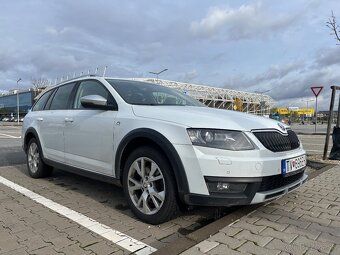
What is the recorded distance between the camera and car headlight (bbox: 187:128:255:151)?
336 cm

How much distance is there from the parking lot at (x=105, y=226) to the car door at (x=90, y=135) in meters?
0.53

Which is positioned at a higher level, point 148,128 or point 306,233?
point 148,128

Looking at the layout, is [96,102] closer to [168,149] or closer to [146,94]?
[146,94]

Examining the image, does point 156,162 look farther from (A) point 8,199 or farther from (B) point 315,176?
(B) point 315,176

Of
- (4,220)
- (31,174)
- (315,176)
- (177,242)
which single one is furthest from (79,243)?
(315,176)

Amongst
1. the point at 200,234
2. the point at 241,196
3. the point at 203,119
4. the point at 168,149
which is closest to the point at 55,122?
the point at 168,149

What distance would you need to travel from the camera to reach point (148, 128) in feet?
12.3

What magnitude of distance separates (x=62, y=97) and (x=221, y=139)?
10.8ft

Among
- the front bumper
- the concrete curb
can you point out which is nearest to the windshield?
the front bumper

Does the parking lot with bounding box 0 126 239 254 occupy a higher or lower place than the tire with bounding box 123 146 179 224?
lower

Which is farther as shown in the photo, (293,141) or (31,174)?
(31,174)

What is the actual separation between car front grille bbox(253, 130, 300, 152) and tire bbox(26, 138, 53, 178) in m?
3.95

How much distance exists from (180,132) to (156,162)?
16.8 inches

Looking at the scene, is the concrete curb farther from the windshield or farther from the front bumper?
the windshield
